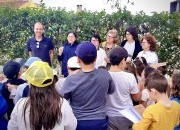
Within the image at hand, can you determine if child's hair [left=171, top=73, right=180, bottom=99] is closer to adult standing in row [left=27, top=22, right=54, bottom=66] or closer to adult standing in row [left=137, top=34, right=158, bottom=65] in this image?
adult standing in row [left=137, top=34, right=158, bottom=65]

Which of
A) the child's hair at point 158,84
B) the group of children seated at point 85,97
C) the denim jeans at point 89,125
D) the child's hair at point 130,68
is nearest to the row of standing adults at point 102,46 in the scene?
the child's hair at point 130,68

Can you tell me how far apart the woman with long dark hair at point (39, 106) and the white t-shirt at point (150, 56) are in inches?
176

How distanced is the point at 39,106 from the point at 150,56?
4.87 m

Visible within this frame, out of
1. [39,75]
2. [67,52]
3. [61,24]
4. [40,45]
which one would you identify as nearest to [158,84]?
[39,75]

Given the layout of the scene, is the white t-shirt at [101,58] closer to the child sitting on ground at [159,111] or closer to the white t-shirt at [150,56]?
the white t-shirt at [150,56]

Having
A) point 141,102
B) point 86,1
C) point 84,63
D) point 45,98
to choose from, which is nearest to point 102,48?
point 141,102

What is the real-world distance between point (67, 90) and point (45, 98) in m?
0.70

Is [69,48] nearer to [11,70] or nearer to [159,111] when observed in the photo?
[11,70]

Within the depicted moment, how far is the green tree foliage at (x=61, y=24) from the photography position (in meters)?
11.0

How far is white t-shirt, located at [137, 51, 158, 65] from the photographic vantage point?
7996 millimetres

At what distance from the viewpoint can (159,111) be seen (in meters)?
4.25

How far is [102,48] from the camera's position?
Answer: 9227 millimetres

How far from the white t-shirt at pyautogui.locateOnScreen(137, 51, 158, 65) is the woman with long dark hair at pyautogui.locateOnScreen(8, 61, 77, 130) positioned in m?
4.48

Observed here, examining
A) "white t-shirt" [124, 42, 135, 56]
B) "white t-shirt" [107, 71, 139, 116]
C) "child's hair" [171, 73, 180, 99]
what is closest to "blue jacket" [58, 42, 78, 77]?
"white t-shirt" [124, 42, 135, 56]
